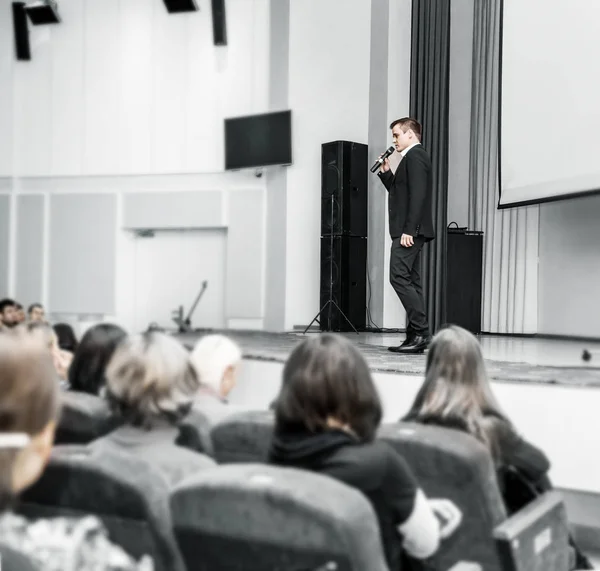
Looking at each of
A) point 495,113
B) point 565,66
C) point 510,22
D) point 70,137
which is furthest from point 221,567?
point 70,137

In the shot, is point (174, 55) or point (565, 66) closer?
point (565, 66)

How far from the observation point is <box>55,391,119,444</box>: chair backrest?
6.51ft

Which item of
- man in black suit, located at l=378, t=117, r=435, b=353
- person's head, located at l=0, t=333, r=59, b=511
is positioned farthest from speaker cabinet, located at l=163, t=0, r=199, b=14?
person's head, located at l=0, t=333, r=59, b=511

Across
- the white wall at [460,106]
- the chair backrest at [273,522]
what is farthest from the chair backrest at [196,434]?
the white wall at [460,106]

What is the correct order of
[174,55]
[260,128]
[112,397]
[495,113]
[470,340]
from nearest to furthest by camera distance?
[112,397]
[470,340]
[495,113]
[260,128]
[174,55]

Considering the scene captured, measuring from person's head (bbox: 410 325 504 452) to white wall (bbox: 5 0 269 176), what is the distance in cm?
601

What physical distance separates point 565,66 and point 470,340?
3.51 metres

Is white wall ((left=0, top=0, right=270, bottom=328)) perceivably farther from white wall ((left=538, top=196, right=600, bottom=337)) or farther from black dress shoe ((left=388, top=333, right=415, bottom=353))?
black dress shoe ((left=388, top=333, right=415, bottom=353))

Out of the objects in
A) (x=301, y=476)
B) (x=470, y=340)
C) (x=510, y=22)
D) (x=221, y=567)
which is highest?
(x=510, y=22)

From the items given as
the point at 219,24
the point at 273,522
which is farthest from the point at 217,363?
the point at 219,24

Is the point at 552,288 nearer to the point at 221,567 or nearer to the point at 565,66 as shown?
the point at 565,66

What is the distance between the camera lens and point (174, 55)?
797 centimetres

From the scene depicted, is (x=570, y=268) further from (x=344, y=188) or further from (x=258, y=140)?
(x=258, y=140)

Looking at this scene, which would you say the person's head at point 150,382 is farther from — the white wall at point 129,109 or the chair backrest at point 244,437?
the white wall at point 129,109
